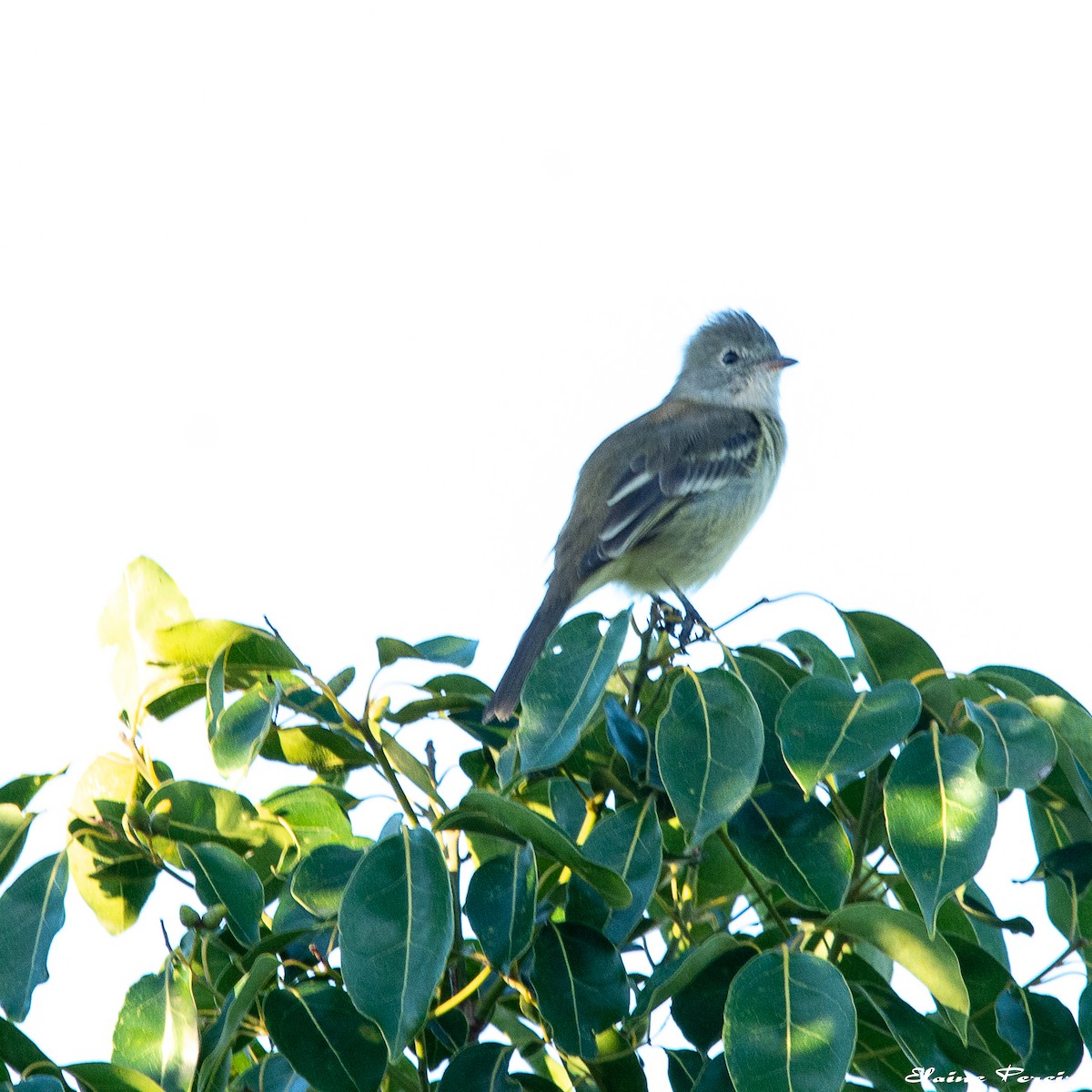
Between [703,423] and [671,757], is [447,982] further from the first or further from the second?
[703,423]

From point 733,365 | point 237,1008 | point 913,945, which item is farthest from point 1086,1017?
point 733,365

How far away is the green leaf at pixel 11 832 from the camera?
261 centimetres

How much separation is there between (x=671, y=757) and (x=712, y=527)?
134 inches

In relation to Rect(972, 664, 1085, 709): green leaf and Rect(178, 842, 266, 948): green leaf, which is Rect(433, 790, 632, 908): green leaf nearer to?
Rect(178, 842, 266, 948): green leaf

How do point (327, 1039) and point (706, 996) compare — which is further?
point (706, 996)

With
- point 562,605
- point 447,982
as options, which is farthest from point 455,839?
point 562,605

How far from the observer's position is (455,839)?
2461 mm

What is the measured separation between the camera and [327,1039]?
2203mm

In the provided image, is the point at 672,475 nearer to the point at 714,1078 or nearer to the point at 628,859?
the point at 628,859

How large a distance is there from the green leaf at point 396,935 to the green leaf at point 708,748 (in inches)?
16.1

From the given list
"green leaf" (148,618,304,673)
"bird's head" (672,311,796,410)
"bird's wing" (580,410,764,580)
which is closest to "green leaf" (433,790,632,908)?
"green leaf" (148,618,304,673)

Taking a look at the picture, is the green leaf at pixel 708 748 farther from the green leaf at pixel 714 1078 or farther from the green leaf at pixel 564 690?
the green leaf at pixel 714 1078

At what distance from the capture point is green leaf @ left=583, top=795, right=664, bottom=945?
7.69 feet

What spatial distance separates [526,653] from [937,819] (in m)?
2.29
